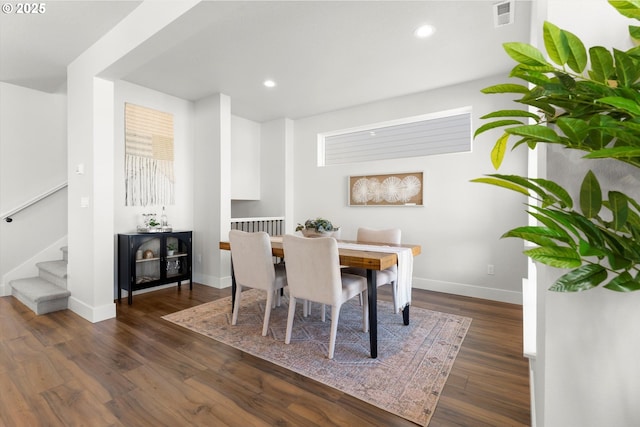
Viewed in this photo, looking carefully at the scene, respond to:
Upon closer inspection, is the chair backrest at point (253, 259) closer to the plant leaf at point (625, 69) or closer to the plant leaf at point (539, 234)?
the plant leaf at point (539, 234)

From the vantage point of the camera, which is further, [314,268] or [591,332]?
[314,268]

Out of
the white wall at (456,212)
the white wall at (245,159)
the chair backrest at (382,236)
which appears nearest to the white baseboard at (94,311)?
the white wall at (245,159)

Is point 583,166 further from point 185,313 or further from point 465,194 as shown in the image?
point 185,313

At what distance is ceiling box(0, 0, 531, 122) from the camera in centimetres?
229

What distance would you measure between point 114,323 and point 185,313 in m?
0.62

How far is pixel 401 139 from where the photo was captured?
4.20m

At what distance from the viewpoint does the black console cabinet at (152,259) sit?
343cm

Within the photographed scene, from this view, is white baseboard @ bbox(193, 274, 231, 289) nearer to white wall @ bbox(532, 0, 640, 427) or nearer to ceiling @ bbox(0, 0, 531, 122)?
ceiling @ bbox(0, 0, 531, 122)

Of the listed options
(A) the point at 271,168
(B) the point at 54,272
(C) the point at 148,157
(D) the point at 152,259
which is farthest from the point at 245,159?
(B) the point at 54,272

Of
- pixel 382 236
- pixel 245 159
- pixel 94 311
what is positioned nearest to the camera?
pixel 94 311

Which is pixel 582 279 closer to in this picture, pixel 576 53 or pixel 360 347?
pixel 576 53

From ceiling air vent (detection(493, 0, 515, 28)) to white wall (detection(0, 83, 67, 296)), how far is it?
5197 millimetres

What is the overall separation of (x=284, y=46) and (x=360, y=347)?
2.80m

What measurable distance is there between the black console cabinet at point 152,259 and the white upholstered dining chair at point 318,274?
7.23 ft
